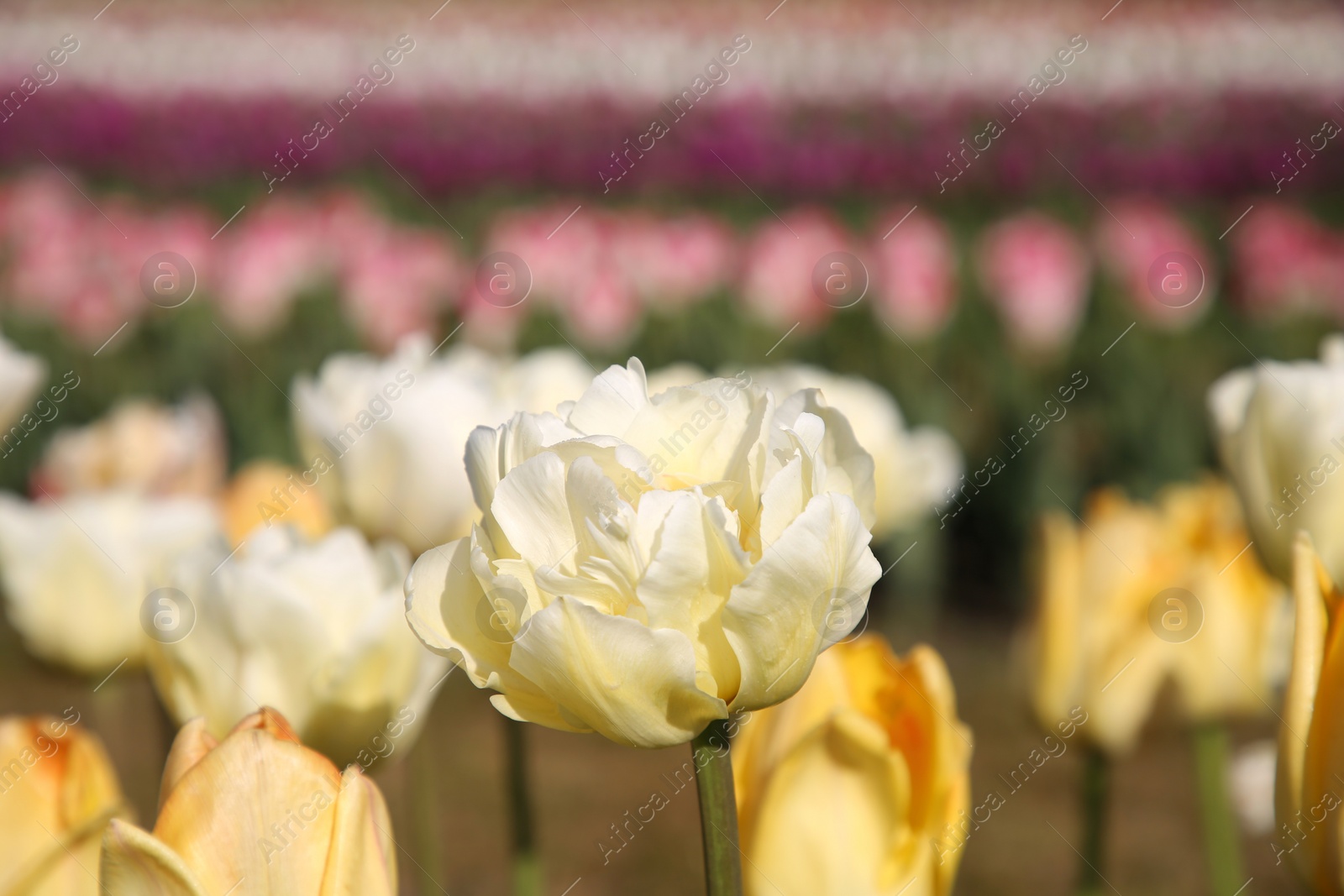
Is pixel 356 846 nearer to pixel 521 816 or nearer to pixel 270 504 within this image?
pixel 521 816

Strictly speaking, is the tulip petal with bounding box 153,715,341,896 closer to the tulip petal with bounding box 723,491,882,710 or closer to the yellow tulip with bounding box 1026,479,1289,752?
the tulip petal with bounding box 723,491,882,710

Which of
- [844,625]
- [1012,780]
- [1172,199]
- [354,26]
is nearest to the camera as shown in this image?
[844,625]

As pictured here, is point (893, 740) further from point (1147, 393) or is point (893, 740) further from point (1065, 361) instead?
point (1065, 361)

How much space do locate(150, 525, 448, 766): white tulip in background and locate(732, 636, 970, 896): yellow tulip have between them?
0.91 feet

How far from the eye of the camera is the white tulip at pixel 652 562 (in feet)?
1.87

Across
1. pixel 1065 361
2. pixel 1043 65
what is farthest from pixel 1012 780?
pixel 1043 65

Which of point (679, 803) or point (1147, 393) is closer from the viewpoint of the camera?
point (679, 803)

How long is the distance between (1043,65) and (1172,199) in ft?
14.6

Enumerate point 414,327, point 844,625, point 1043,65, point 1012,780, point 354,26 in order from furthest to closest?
point 354,26
point 1043,65
point 414,327
point 1012,780
point 844,625

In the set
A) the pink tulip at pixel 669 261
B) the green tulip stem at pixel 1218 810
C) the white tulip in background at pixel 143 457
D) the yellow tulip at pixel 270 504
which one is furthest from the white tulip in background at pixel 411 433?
the pink tulip at pixel 669 261

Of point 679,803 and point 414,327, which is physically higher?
point 414,327

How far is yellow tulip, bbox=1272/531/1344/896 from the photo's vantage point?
63 cm

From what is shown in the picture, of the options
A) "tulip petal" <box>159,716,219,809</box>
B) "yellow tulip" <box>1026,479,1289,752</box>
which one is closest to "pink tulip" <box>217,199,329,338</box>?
"yellow tulip" <box>1026,479,1289,752</box>

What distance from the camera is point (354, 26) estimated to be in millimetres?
13500
